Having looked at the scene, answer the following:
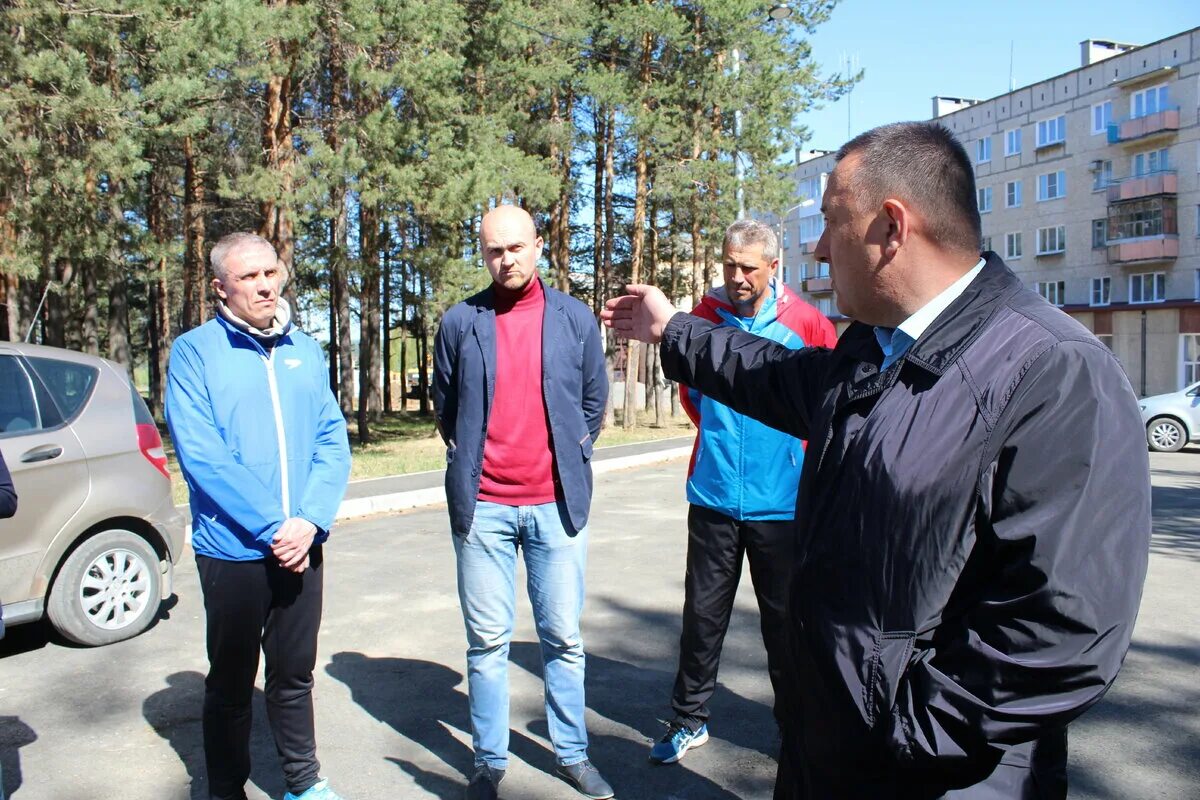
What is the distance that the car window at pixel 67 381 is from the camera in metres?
5.92

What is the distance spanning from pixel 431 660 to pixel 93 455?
2.39 metres

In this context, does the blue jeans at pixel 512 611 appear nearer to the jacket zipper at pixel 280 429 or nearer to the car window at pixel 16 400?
the jacket zipper at pixel 280 429

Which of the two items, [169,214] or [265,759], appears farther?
[169,214]

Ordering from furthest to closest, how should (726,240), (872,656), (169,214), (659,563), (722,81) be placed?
(169,214)
(722,81)
(659,563)
(726,240)
(872,656)

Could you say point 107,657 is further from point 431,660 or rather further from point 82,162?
point 82,162

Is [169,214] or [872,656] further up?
[169,214]

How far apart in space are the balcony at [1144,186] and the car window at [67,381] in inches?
1818

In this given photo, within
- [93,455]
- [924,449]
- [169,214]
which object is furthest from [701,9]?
[924,449]

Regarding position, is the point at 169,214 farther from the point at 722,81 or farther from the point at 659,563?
the point at 659,563

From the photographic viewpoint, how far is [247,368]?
3.60 metres

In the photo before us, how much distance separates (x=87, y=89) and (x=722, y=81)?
588 inches

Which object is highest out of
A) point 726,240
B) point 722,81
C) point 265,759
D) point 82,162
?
point 722,81

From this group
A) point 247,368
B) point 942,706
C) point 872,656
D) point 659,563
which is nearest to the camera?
point 942,706

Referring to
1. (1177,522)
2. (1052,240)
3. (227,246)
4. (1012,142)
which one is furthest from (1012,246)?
(227,246)
